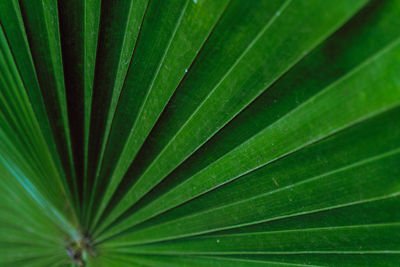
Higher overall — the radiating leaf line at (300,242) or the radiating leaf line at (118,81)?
the radiating leaf line at (118,81)

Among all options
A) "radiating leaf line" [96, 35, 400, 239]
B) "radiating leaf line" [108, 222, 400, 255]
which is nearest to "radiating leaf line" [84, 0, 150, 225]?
"radiating leaf line" [96, 35, 400, 239]

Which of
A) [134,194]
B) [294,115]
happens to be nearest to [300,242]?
[294,115]

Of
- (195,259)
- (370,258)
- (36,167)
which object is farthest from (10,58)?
(370,258)

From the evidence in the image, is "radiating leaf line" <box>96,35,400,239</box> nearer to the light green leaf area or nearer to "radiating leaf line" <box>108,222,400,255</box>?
the light green leaf area

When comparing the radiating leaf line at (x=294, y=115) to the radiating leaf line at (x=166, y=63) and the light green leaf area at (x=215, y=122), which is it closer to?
the light green leaf area at (x=215, y=122)

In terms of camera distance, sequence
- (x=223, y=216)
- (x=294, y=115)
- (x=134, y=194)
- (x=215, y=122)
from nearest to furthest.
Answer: (x=294, y=115) → (x=215, y=122) → (x=223, y=216) → (x=134, y=194)

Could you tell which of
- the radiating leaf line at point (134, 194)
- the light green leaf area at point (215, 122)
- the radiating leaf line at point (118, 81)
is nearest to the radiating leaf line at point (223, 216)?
the light green leaf area at point (215, 122)

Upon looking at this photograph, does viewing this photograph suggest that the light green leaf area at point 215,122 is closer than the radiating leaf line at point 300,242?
Yes

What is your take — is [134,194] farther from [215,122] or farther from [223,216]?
[215,122]

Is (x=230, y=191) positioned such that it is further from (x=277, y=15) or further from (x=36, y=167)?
(x=36, y=167)
